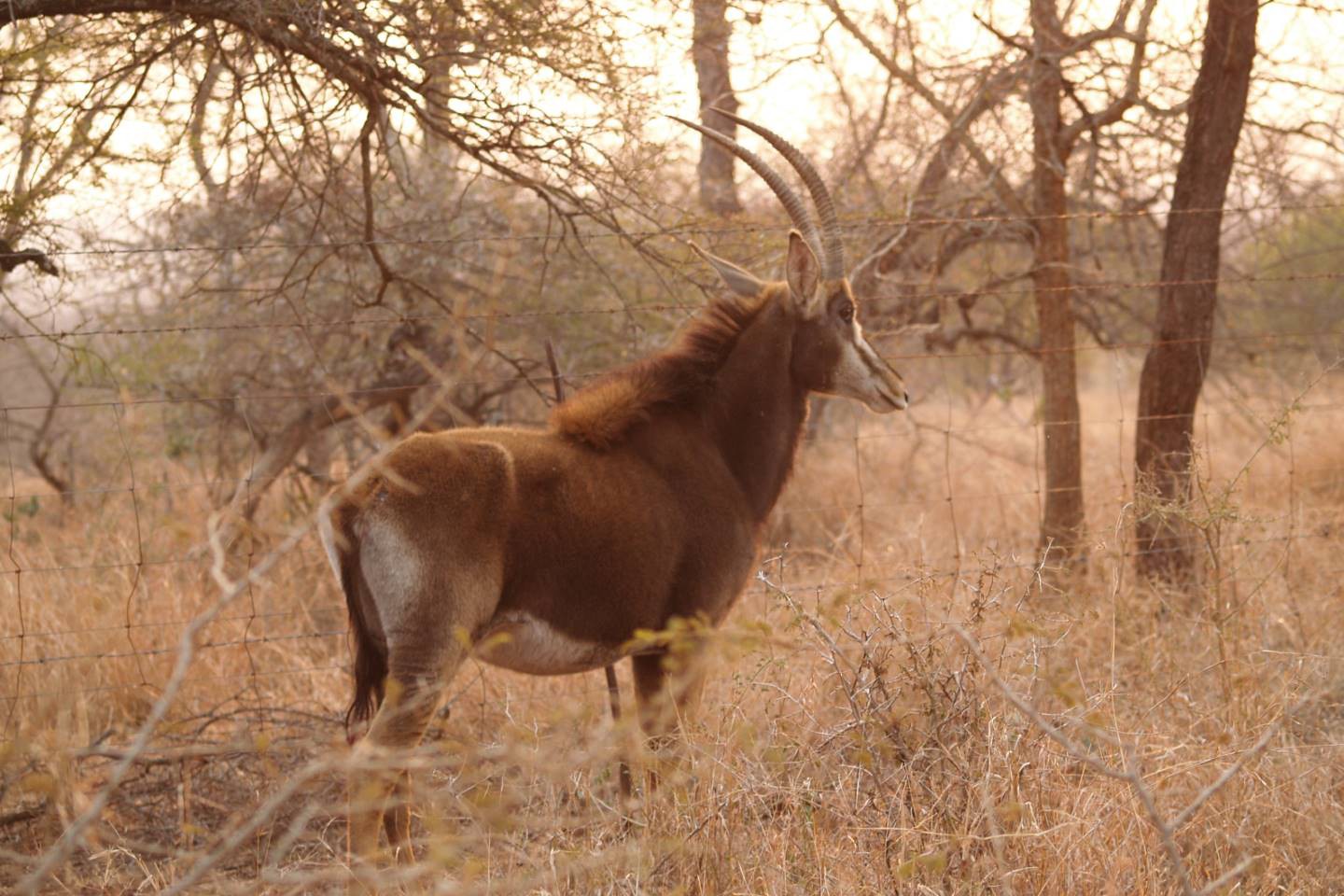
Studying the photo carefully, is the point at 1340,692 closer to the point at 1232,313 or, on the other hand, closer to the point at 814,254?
the point at 814,254

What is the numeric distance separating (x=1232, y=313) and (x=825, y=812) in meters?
10.3

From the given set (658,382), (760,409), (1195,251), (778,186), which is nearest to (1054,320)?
(1195,251)

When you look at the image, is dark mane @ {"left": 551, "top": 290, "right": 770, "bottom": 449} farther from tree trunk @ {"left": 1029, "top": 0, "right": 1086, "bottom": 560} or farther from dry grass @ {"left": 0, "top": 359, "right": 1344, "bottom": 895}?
tree trunk @ {"left": 1029, "top": 0, "right": 1086, "bottom": 560}

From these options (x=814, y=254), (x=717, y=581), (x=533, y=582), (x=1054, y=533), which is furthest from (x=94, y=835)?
(x=1054, y=533)

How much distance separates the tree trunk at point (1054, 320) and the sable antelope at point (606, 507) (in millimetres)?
2385

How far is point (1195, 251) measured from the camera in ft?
21.8

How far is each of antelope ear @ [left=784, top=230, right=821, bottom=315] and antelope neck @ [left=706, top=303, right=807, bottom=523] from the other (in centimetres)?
9

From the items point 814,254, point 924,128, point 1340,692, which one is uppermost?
point 924,128

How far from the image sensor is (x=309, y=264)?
8352 mm

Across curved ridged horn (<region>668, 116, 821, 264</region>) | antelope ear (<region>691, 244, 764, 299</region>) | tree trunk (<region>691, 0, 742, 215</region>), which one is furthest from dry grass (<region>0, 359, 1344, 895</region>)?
tree trunk (<region>691, 0, 742, 215</region>)

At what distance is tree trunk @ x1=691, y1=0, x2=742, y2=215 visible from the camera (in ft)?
21.0

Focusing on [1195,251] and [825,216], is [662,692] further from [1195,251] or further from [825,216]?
[1195,251]

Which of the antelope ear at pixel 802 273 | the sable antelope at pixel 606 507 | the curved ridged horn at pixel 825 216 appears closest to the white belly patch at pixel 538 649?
the sable antelope at pixel 606 507

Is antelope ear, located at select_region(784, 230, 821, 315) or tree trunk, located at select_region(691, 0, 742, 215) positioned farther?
tree trunk, located at select_region(691, 0, 742, 215)
